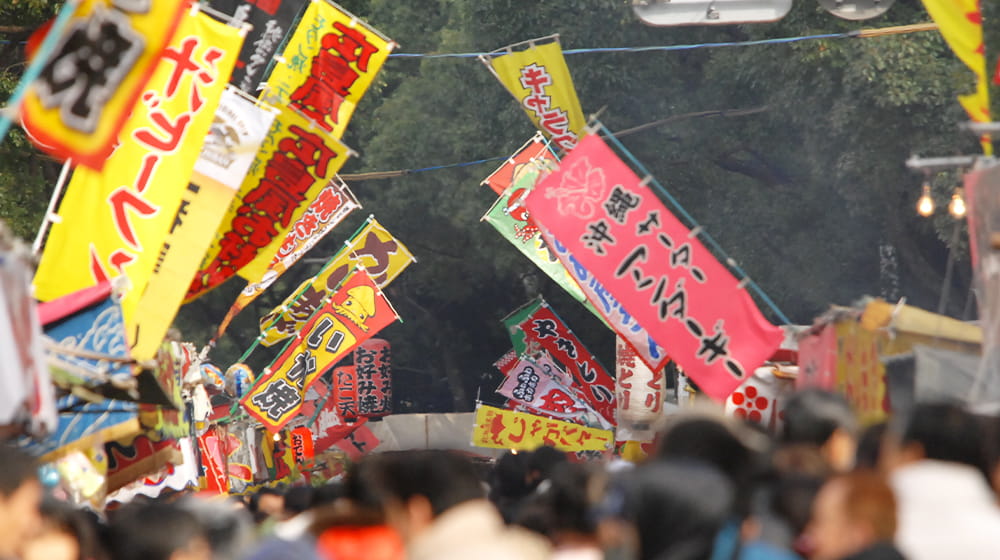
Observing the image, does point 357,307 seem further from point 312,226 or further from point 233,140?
point 233,140

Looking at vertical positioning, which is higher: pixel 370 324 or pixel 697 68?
pixel 697 68

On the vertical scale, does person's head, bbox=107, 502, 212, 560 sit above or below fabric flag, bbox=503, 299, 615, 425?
above

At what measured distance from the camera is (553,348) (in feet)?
78.1

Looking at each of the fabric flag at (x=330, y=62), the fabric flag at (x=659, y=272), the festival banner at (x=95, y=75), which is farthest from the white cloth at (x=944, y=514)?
the fabric flag at (x=330, y=62)

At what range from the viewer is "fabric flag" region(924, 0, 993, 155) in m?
9.52

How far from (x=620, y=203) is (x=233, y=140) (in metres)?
2.90

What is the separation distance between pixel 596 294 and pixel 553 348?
12.3 metres

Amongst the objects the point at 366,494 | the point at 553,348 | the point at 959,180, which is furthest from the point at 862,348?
the point at 553,348

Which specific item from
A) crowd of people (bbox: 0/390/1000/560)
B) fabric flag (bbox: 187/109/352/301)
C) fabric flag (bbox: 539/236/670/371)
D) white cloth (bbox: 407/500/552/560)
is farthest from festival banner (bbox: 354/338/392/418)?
white cloth (bbox: 407/500/552/560)

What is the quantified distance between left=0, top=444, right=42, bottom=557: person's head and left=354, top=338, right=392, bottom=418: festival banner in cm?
2503

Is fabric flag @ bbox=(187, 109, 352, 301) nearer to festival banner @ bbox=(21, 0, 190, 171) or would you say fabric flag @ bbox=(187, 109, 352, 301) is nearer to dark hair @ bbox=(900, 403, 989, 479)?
festival banner @ bbox=(21, 0, 190, 171)

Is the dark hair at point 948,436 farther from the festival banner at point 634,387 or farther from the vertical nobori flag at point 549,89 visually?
the festival banner at point 634,387

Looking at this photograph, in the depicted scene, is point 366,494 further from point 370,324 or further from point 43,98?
point 370,324

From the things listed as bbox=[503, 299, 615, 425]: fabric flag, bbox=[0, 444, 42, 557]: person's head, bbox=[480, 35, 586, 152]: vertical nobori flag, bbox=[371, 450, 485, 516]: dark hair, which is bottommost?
bbox=[503, 299, 615, 425]: fabric flag
